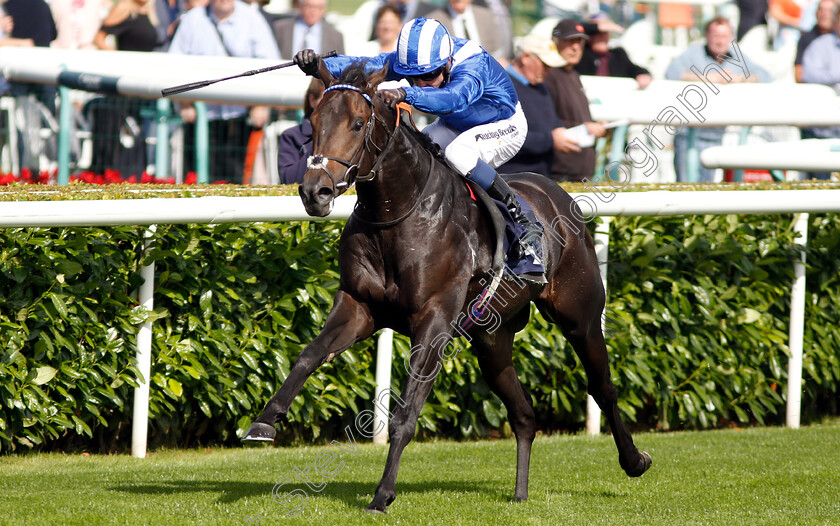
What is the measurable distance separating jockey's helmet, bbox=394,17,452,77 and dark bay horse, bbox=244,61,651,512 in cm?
27

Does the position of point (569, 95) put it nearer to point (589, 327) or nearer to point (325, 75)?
Answer: point (589, 327)

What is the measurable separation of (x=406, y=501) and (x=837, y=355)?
4.01m

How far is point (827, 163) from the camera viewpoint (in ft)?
24.5

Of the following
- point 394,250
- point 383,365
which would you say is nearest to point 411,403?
point 394,250

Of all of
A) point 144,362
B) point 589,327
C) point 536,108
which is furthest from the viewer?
point 536,108

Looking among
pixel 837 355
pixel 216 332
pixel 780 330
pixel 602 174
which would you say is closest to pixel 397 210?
pixel 216 332

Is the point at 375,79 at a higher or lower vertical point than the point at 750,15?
lower

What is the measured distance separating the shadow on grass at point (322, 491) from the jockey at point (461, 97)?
1134mm

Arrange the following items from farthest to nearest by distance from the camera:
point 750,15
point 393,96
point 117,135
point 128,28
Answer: point 750,15 < point 128,28 < point 117,135 < point 393,96

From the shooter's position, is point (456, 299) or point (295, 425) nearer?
point (456, 299)

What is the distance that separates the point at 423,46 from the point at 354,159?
0.74 m

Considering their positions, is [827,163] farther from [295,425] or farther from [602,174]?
[295,425]

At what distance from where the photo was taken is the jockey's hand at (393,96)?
418 centimetres

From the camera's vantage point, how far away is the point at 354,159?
13.4 feet
